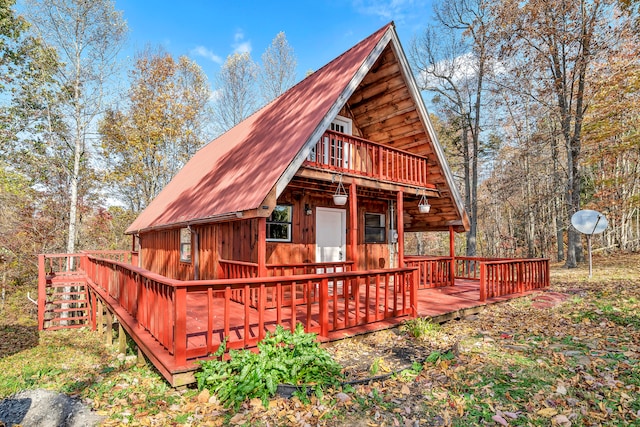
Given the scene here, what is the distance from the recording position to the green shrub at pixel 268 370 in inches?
139

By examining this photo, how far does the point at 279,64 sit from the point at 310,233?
18.8m

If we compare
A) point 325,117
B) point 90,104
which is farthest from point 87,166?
point 325,117

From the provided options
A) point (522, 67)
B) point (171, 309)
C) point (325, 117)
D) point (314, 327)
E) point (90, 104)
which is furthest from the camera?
point (522, 67)

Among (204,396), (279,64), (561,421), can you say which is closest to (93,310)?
(204,396)

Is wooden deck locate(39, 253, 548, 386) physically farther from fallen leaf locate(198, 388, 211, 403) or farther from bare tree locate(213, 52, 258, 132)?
bare tree locate(213, 52, 258, 132)

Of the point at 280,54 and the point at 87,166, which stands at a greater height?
the point at 280,54

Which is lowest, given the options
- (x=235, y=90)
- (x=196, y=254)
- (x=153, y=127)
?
Answer: (x=196, y=254)

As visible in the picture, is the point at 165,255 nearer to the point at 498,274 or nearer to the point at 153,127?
the point at 498,274

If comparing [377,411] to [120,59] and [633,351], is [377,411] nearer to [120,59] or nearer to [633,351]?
[633,351]

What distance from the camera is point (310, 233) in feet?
29.3

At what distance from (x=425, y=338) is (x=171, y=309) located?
3729 mm

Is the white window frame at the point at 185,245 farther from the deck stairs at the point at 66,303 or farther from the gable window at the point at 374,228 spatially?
the gable window at the point at 374,228

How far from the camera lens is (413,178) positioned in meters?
8.76

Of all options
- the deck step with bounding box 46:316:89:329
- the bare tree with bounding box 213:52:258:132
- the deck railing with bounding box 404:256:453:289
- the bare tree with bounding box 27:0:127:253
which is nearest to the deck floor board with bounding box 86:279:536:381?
the deck railing with bounding box 404:256:453:289
